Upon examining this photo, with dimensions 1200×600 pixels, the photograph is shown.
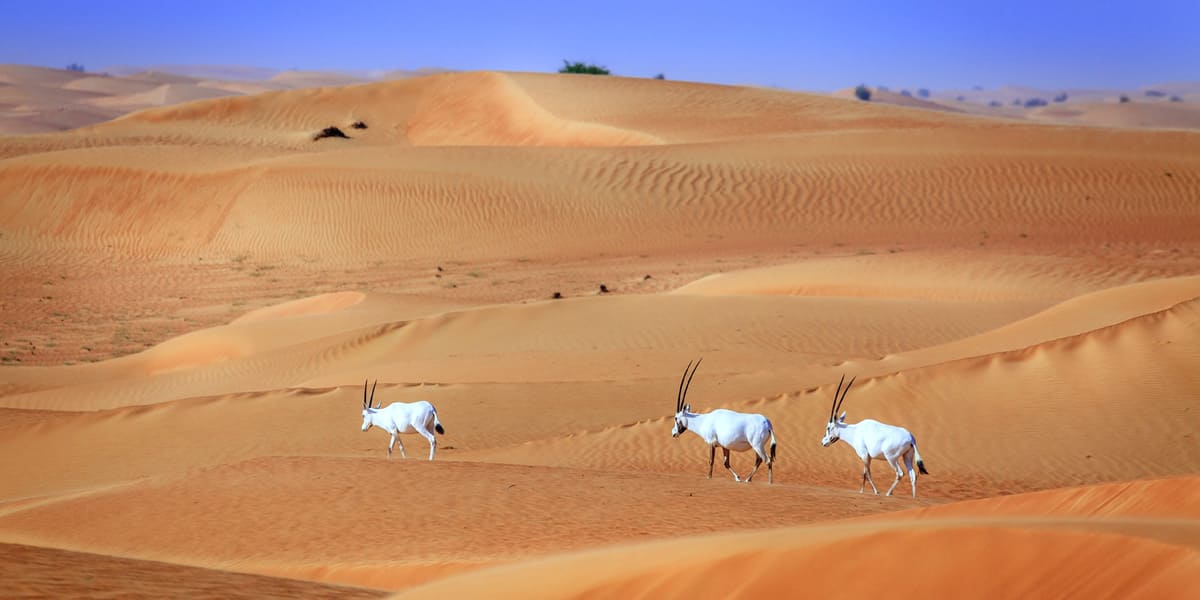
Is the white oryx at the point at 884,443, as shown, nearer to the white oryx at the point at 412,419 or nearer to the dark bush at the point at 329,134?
the white oryx at the point at 412,419

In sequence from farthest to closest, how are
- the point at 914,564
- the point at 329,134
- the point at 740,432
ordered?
the point at 329,134 → the point at 740,432 → the point at 914,564

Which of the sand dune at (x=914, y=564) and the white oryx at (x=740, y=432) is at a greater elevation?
the white oryx at (x=740, y=432)

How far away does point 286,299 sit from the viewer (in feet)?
89.5

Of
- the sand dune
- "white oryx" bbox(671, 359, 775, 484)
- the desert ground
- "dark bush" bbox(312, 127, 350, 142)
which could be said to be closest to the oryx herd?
"white oryx" bbox(671, 359, 775, 484)

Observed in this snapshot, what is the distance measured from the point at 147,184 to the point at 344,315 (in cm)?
2090

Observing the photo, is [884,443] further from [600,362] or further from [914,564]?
[600,362]

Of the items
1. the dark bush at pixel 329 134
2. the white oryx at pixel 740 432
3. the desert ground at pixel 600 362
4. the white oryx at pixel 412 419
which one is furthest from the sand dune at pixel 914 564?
the dark bush at pixel 329 134

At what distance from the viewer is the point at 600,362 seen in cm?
1692

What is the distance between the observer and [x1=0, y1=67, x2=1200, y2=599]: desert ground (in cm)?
592

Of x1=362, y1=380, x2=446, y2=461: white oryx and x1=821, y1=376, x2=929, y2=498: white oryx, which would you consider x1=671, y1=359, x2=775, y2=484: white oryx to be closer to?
x1=821, y1=376, x2=929, y2=498: white oryx

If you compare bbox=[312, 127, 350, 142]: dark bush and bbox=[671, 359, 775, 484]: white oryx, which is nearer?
bbox=[671, 359, 775, 484]: white oryx

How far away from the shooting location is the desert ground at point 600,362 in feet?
19.4

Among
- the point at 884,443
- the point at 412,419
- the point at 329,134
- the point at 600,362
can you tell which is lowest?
the point at 884,443

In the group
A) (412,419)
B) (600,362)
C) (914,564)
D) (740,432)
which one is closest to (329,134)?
(600,362)
